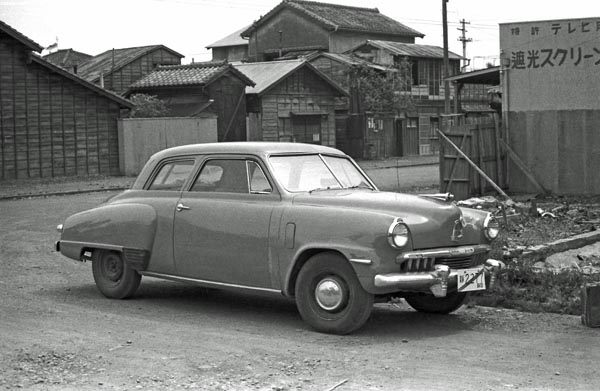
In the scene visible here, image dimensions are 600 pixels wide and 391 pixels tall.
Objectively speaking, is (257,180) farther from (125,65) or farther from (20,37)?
(125,65)

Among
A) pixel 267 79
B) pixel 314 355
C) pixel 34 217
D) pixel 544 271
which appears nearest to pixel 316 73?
pixel 267 79

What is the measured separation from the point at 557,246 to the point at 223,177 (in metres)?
5.33

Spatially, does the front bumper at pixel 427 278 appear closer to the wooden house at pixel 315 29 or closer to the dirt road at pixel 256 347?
the dirt road at pixel 256 347

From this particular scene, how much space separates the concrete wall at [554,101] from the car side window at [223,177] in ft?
46.5

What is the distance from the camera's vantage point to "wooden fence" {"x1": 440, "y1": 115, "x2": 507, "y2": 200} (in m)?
22.1

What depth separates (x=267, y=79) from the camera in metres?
46.2

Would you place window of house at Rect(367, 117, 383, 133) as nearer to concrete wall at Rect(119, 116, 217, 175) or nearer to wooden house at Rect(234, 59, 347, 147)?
wooden house at Rect(234, 59, 347, 147)

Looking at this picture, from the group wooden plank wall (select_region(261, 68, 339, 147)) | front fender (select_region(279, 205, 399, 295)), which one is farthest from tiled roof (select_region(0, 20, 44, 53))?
front fender (select_region(279, 205, 399, 295))

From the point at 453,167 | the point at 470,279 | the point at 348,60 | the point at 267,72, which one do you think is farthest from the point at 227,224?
the point at 348,60

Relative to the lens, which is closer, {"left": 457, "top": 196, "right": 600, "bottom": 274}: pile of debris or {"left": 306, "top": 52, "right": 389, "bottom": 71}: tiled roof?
{"left": 457, "top": 196, "right": 600, "bottom": 274}: pile of debris

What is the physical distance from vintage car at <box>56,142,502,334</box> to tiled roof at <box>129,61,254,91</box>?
32802 mm

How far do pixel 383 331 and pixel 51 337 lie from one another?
8.82 ft

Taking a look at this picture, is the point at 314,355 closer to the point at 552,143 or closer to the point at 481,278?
the point at 481,278

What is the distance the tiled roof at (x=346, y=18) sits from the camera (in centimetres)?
6028
